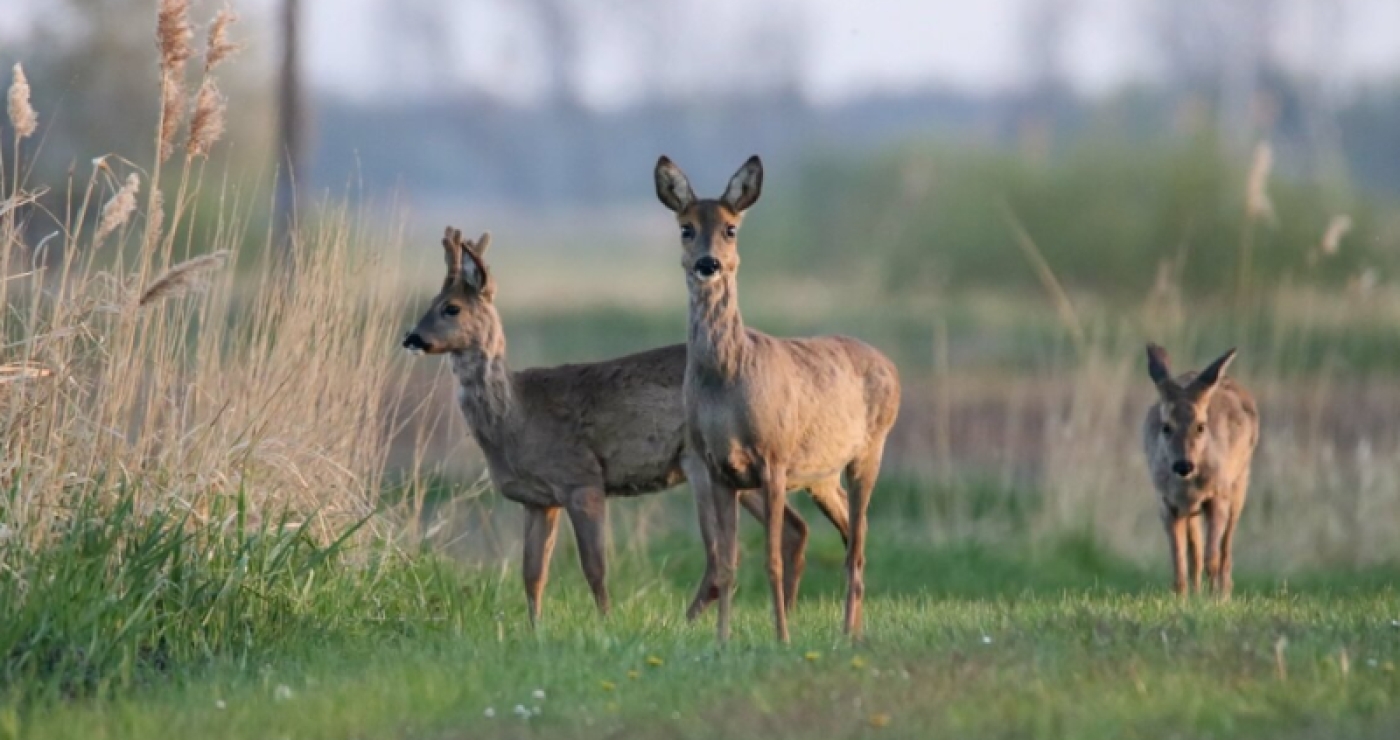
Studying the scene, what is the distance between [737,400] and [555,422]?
6.63 feet

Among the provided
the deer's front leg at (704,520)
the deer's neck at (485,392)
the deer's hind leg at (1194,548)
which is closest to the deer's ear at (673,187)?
the deer's front leg at (704,520)

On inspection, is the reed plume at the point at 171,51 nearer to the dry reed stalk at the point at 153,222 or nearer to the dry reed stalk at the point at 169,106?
the dry reed stalk at the point at 169,106

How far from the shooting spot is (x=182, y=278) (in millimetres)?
9430

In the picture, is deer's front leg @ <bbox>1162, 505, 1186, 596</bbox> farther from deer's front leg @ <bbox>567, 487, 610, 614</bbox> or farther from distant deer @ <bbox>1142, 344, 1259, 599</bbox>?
deer's front leg @ <bbox>567, 487, 610, 614</bbox>

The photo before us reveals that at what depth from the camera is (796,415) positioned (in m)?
9.93

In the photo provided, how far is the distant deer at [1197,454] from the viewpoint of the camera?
12.6m

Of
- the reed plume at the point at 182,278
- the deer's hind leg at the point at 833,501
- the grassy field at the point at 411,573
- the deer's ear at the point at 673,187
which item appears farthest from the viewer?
the deer's hind leg at the point at 833,501

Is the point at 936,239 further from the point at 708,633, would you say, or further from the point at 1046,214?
the point at 708,633

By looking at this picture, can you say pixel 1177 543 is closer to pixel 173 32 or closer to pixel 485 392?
pixel 485 392

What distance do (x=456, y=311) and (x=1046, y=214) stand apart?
1887 cm

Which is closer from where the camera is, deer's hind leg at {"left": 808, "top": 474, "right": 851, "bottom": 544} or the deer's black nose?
the deer's black nose

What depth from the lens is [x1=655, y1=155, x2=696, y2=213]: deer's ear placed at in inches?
400

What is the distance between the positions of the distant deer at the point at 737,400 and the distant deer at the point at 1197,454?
301 centimetres

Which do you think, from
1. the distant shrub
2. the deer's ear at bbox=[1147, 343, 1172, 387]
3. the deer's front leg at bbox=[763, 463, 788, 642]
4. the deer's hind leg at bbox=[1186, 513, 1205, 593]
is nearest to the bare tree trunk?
the distant shrub
